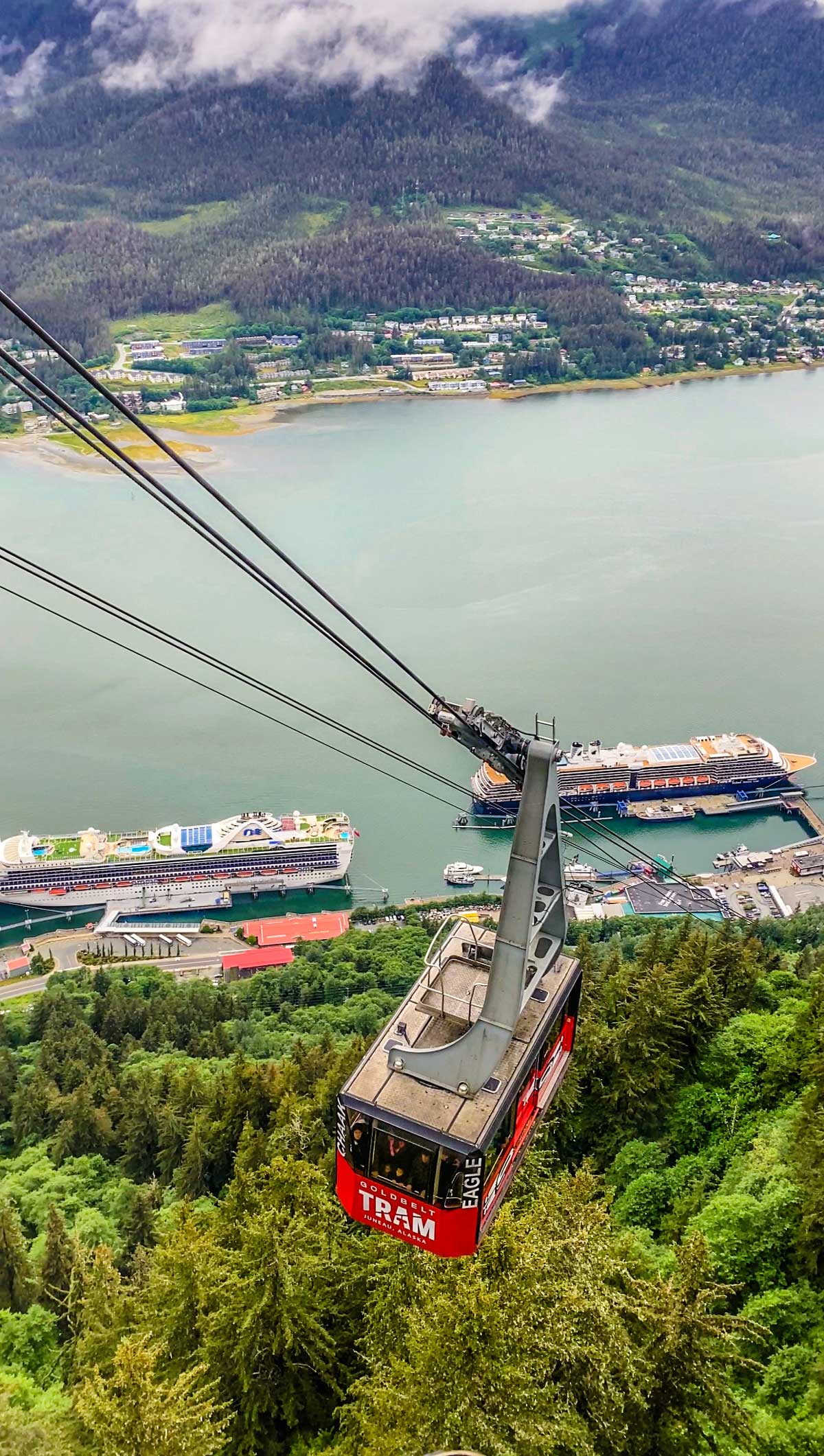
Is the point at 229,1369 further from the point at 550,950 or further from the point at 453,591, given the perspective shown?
the point at 453,591

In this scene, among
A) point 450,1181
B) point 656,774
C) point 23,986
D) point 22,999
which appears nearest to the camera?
point 450,1181

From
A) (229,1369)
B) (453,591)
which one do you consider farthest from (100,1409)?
(453,591)

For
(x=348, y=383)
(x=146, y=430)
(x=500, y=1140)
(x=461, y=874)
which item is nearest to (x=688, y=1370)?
(x=500, y=1140)

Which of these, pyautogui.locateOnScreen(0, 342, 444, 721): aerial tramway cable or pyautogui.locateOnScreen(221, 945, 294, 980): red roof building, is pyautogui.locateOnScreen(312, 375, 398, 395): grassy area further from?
pyautogui.locateOnScreen(0, 342, 444, 721): aerial tramway cable

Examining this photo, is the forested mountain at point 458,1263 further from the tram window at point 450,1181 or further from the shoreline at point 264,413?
the shoreline at point 264,413

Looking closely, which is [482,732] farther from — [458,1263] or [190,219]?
[190,219]

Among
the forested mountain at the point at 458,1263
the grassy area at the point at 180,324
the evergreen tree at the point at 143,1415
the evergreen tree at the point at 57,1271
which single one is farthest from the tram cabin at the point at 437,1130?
the grassy area at the point at 180,324

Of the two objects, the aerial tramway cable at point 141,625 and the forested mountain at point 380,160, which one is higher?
the forested mountain at point 380,160

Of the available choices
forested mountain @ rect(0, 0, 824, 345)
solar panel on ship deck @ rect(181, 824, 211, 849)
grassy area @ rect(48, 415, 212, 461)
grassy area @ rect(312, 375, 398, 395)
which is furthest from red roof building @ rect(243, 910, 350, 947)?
forested mountain @ rect(0, 0, 824, 345)
